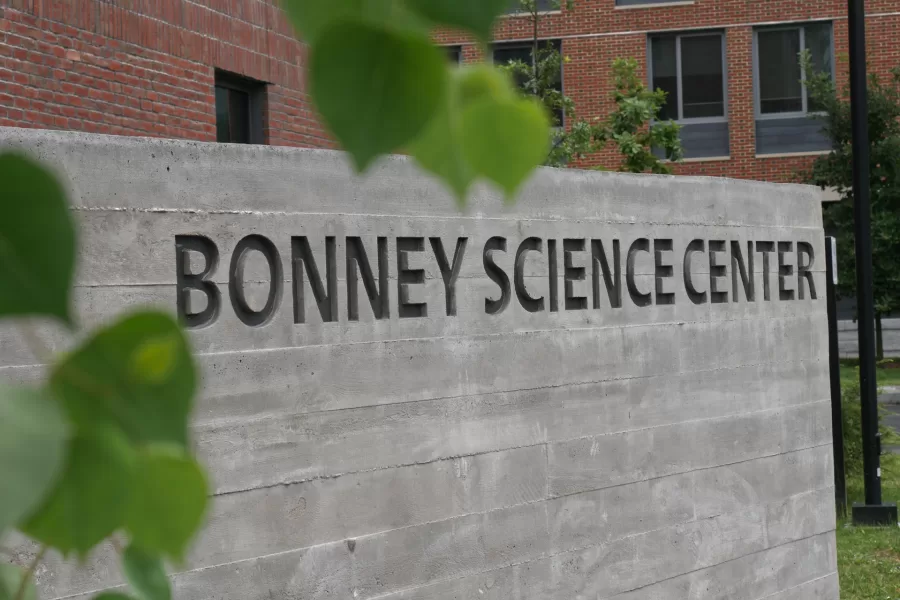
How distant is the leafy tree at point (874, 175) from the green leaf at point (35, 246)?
25.3 metres

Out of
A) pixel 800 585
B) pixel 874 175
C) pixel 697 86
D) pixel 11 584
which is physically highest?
pixel 697 86

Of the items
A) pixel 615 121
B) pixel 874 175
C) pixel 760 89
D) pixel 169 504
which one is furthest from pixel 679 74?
pixel 169 504

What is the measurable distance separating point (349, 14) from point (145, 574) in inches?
14.6

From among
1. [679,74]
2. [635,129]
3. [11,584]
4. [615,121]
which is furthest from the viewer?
[679,74]

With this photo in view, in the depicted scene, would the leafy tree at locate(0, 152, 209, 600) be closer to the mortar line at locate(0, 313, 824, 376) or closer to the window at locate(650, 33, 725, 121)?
the mortar line at locate(0, 313, 824, 376)

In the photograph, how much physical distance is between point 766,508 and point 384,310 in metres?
2.63

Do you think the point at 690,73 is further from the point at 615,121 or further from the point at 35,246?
the point at 35,246

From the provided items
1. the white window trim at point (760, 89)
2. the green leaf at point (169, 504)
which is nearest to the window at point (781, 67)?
the white window trim at point (760, 89)

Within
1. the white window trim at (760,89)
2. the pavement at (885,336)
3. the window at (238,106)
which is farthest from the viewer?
the pavement at (885,336)

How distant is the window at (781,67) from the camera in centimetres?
2636

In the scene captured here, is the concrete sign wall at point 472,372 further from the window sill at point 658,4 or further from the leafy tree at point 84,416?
the window sill at point 658,4

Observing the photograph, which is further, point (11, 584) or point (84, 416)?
point (11, 584)

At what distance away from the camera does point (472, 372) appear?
4.26 m

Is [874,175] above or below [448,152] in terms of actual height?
above
